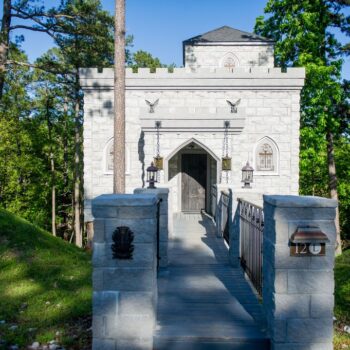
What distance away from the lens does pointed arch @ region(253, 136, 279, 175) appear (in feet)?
48.3

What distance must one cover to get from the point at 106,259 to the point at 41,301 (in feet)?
8.52

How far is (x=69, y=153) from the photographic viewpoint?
27312 mm

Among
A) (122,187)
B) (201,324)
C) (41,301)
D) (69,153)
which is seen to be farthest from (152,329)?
(69,153)

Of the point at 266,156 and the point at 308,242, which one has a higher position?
the point at 266,156

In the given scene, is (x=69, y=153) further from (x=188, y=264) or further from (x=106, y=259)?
(x=106, y=259)

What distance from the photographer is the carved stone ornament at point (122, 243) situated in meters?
3.68

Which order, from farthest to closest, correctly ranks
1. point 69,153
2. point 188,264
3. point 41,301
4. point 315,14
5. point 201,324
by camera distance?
point 69,153 → point 315,14 → point 188,264 → point 41,301 → point 201,324

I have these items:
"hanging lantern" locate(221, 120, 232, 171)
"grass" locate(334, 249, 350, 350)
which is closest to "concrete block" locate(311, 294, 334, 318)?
"grass" locate(334, 249, 350, 350)

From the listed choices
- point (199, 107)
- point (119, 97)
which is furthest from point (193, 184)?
point (119, 97)

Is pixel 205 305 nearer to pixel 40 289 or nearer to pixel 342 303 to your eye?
pixel 342 303

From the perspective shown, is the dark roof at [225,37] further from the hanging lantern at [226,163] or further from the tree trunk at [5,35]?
the hanging lantern at [226,163]

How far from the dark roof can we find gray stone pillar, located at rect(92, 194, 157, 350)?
16.3 m

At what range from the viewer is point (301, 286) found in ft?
11.7

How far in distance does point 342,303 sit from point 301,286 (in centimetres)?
291
